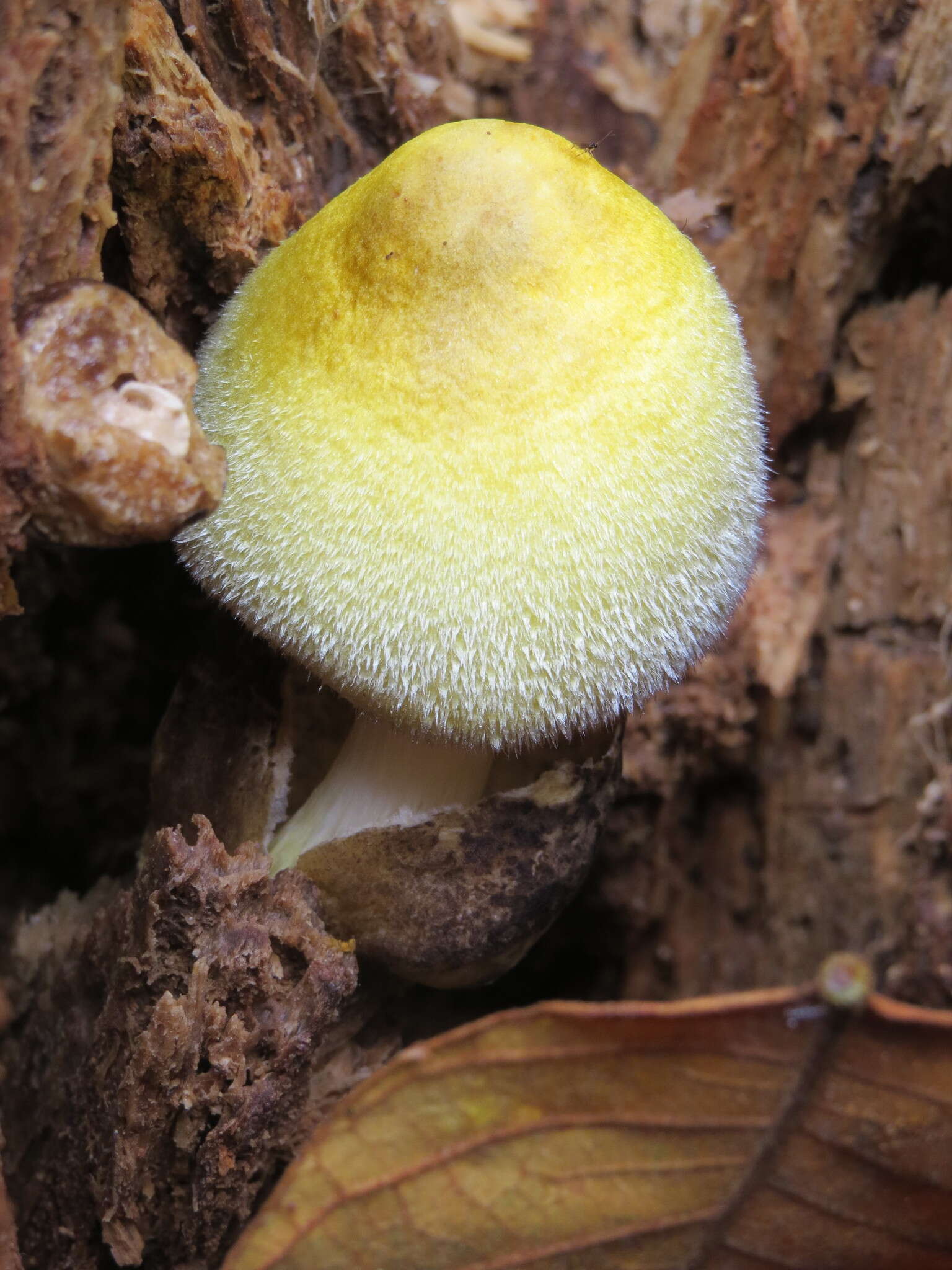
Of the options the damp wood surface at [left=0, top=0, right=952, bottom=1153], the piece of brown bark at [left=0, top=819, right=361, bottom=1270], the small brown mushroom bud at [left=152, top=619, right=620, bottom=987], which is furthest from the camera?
the damp wood surface at [left=0, top=0, right=952, bottom=1153]

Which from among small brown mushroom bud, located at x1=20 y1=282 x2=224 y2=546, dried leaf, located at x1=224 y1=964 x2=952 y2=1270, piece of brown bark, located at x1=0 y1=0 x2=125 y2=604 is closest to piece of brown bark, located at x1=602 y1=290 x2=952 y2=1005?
dried leaf, located at x1=224 y1=964 x2=952 y2=1270

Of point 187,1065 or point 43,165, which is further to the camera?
point 187,1065

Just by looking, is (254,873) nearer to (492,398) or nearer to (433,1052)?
(433,1052)

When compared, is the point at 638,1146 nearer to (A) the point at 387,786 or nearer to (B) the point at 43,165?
(A) the point at 387,786

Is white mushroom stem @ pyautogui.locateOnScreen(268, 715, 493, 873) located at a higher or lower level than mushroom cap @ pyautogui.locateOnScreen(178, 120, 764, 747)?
lower

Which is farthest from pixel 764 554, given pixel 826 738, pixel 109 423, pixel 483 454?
pixel 109 423

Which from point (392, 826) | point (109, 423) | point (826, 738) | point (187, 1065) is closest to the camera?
point (109, 423)

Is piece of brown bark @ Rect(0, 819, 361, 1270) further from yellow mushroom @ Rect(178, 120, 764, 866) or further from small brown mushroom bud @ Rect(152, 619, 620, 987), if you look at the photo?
yellow mushroom @ Rect(178, 120, 764, 866)

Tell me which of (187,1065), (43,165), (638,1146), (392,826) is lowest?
(187,1065)
